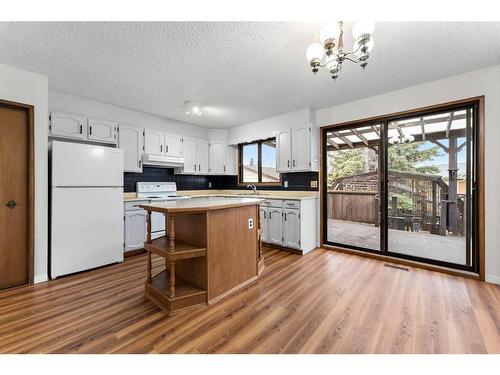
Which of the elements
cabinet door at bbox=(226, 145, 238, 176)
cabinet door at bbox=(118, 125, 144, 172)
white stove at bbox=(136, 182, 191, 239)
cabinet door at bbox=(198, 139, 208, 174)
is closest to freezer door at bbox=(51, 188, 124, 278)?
white stove at bbox=(136, 182, 191, 239)

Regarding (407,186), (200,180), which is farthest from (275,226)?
(200,180)

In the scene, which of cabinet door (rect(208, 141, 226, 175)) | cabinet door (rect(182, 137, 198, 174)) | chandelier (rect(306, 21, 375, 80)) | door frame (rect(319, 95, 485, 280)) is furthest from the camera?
cabinet door (rect(208, 141, 226, 175))

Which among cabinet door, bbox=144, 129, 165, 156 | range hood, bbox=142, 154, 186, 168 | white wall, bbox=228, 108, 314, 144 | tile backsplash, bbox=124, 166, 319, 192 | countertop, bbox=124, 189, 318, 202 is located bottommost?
countertop, bbox=124, 189, 318, 202

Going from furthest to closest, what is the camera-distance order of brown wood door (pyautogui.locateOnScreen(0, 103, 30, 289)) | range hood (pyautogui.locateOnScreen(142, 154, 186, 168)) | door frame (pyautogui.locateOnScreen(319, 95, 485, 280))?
range hood (pyautogui.locateOnScreen(142, 154, 186, 168)) → door frame (pyautogui.locateOnScreen(319, 95, 485, 280)) → brown wood door (pyautogui.locateOnScreen(0, 103, 30, 289))

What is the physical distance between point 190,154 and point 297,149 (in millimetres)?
2249

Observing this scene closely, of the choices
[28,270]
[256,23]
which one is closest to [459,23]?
[256,23]

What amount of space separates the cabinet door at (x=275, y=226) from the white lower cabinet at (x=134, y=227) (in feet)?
7.01

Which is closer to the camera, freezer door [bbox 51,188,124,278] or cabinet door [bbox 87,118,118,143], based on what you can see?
freezer door [bbox 51,188,124,278]

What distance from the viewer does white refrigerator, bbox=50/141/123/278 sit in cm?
269

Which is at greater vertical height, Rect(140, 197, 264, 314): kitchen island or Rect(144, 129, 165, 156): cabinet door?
Rect(144, 129, 165, 156): cabinet door

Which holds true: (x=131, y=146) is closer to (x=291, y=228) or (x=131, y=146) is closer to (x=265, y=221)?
(x=265, y=221)

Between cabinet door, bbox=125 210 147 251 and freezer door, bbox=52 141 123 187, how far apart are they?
62cm

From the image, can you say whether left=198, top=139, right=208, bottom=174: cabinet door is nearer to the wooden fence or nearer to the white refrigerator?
the white refrigerator

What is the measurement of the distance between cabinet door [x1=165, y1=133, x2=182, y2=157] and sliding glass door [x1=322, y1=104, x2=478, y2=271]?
9.24 ft
